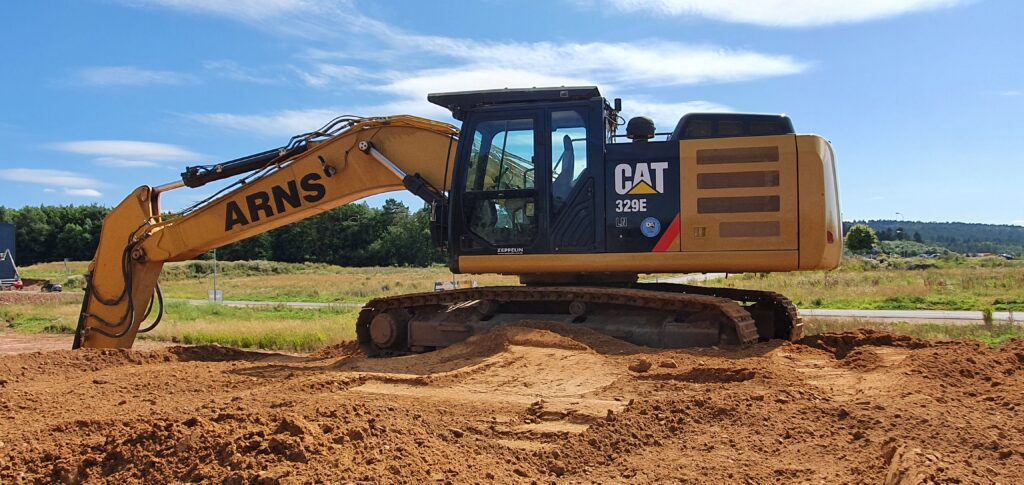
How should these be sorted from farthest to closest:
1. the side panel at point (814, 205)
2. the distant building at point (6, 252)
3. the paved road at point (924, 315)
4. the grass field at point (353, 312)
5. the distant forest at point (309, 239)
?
the distant forest at point (309, 239), the distant building at point (6, 252), the paved road at point (924, 315), the grass field at point (353, 312), the side panel at point (814, 205)

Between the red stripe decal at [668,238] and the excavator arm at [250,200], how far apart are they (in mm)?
2840

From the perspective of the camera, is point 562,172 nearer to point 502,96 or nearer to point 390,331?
point 502,96

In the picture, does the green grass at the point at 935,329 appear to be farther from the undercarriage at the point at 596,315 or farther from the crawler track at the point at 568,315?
the crawler track at the point at 568,315

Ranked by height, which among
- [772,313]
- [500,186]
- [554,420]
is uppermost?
[500,186]

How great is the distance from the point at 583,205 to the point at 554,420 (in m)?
3.59

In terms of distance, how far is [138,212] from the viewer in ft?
36.3

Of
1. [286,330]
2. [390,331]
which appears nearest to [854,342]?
[390,331]

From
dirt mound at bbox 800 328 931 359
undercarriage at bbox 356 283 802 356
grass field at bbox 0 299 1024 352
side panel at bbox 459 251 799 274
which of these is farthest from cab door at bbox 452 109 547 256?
grass field at bbox 0 299 1024 352

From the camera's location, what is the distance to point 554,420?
5699mm

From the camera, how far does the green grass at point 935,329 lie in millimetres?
13930

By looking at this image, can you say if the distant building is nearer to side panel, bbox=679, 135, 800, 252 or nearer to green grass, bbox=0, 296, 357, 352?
green grass, bbox=0, 296, 357, 352

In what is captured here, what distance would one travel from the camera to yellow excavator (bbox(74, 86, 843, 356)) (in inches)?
332

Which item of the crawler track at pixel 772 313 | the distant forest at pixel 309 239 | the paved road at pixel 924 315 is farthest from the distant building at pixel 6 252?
the crawler track at pixel 772 313

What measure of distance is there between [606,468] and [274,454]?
1.90 metres
